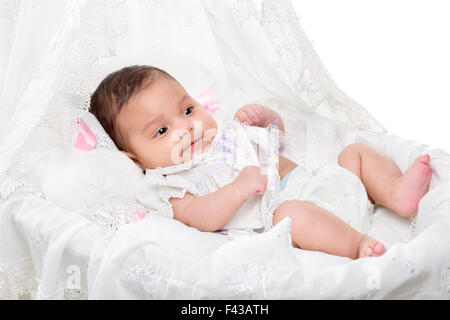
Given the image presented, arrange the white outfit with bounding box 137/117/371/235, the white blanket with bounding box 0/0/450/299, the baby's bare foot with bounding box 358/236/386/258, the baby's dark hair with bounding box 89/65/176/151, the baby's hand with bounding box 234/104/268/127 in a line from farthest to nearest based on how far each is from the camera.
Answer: the baby's hand with bounding box 234/104/268/127 < the baby's dark hair with bounding box 89/65/176/151 < the white outfit with bounding box 137/117/371/235 < the baby's bare foot with bounding box 358/236/386/258 < the white blanket with bounding box 0/0/450/299

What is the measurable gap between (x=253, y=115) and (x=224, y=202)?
0.47 m

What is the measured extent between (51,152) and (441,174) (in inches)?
42.2

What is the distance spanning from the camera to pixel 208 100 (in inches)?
79.5

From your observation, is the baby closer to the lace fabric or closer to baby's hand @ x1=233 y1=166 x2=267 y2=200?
baby's hand @ x1=233 y1=166 x2=267 y2=200

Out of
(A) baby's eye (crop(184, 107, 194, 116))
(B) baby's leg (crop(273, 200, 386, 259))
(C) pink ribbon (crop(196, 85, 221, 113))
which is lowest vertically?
(B) baby's leg (crop(273, 200, 386, 259))

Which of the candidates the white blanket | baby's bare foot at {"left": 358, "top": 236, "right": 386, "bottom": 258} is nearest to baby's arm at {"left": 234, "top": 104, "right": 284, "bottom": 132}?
the white blanket

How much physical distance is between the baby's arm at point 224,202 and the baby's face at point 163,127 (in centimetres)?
19

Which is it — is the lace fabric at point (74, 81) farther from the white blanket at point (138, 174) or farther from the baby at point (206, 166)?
the baby at point (206, 166)

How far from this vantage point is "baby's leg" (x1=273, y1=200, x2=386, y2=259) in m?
1.30

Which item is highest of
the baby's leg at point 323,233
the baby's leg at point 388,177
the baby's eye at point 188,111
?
the baby's eye at point 188,111

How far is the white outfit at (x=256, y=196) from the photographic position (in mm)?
1492

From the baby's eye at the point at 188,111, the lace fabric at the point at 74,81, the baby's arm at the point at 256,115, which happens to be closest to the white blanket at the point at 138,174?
the lace fabric at the point at 74,81

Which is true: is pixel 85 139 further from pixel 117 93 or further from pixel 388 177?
pixel 388 177
